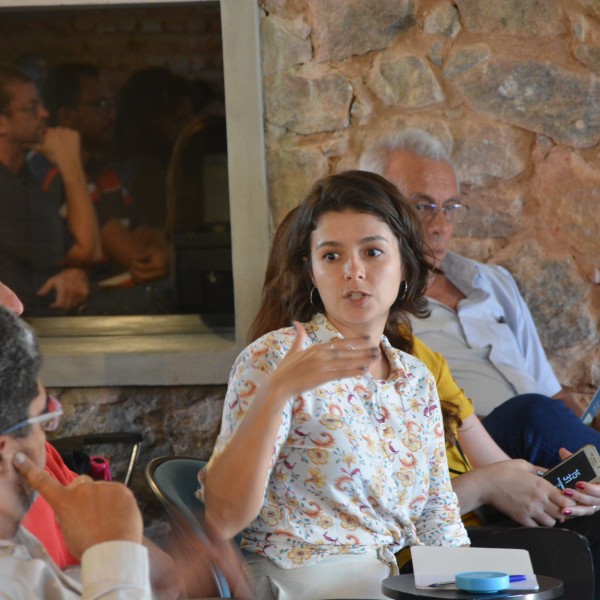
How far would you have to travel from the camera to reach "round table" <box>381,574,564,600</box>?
155cm

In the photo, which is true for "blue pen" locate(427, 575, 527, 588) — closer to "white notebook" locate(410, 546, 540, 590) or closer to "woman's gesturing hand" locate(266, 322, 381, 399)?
"white notebook" locate(410, 546, 540, 590)

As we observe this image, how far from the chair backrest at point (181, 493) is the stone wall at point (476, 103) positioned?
1435 millimetres

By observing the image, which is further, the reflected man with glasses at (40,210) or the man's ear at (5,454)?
the reflected man with glasses at (40,210)

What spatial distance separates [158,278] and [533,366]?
1.29 meters

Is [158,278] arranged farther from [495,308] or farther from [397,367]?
[397,367]

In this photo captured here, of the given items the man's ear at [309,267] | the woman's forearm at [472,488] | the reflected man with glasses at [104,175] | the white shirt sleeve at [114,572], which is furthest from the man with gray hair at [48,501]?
the reflected man with glasses at [104,175]

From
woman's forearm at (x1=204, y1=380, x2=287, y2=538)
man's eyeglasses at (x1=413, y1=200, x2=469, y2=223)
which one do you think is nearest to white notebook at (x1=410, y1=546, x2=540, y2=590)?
woman's forearm at (x1=204, y1=380, x2=287, y2=538)

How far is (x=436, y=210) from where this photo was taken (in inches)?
125

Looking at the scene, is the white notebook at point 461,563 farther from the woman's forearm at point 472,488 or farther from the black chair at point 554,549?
the woman's forearm at point 472,488

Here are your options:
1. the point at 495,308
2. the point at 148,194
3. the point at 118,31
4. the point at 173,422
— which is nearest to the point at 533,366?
the point at 495,308

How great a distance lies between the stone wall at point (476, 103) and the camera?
3316 mm

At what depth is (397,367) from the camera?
2105 millimetres

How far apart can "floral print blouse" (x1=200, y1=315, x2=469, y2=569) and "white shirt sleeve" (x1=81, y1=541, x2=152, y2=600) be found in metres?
0.67

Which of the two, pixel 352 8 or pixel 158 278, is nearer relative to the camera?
pixel 352 8
